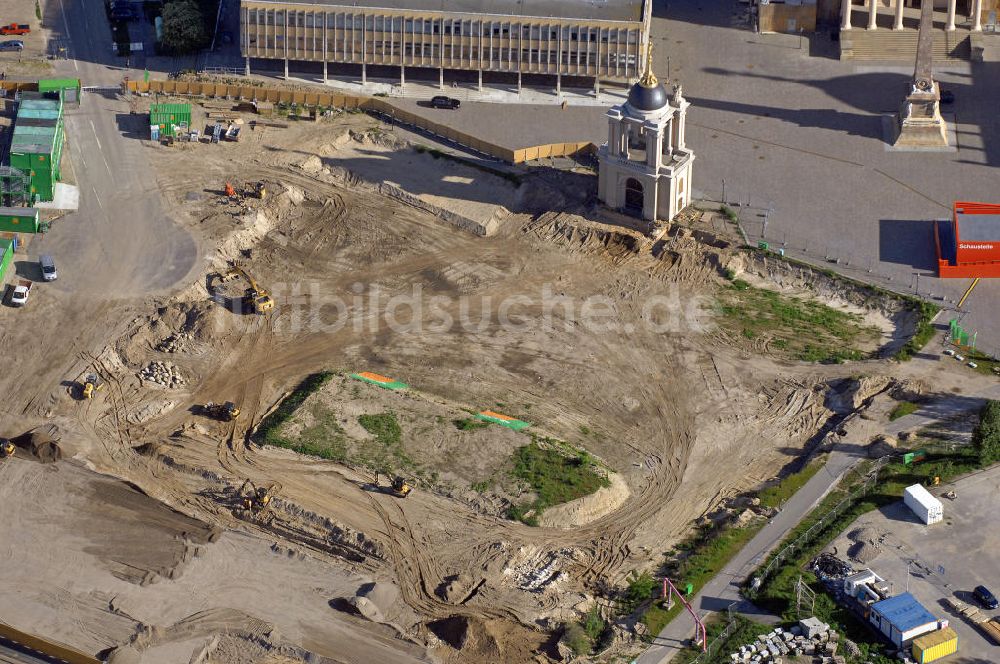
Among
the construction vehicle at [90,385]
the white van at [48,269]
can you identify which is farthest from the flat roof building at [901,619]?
the white van at [48,269]

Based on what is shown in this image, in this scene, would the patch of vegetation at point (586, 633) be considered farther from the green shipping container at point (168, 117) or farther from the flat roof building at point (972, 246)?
the green shipping container at point (168, 117)

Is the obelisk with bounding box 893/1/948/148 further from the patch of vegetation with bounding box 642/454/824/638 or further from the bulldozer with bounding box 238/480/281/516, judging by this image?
the bulldozer with bounding box 238/480/281/516

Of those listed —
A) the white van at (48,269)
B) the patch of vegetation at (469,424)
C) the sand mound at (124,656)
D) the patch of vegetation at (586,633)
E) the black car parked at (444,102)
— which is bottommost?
the sand mound at (124,656)

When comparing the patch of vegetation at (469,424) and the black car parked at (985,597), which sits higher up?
the patch of vegetation at (469,424)

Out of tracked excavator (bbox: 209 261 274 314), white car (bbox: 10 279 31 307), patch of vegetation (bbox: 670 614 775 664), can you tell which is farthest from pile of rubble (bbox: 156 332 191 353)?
patch of vegetation (bbox: 670 614 775 664)

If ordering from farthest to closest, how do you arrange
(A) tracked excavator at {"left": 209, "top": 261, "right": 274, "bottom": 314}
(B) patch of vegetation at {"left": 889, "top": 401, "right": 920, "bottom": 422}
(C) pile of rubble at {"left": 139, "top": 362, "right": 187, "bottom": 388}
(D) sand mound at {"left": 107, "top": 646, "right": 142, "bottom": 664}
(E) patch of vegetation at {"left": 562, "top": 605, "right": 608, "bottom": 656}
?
(A) tracked excavator at {"left": 209, "top": 261, "right": 274, "bottom": 314}, (C) pile of rubble at {"left": 139, "top": 362, "right": 187, "bottom": 388}, (B) patch of vegetation at {"left": 889, "top": 401, "right": 920, "bottom": 422}, (D) sand mound at {"left": 107, "top": 646, "right": 142, "bottom": 664}, (E) patch of vegetation at {"left": 562, "top": 605, "right": 608, "bottom": 656}

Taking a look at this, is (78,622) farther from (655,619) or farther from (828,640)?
(828,640)
